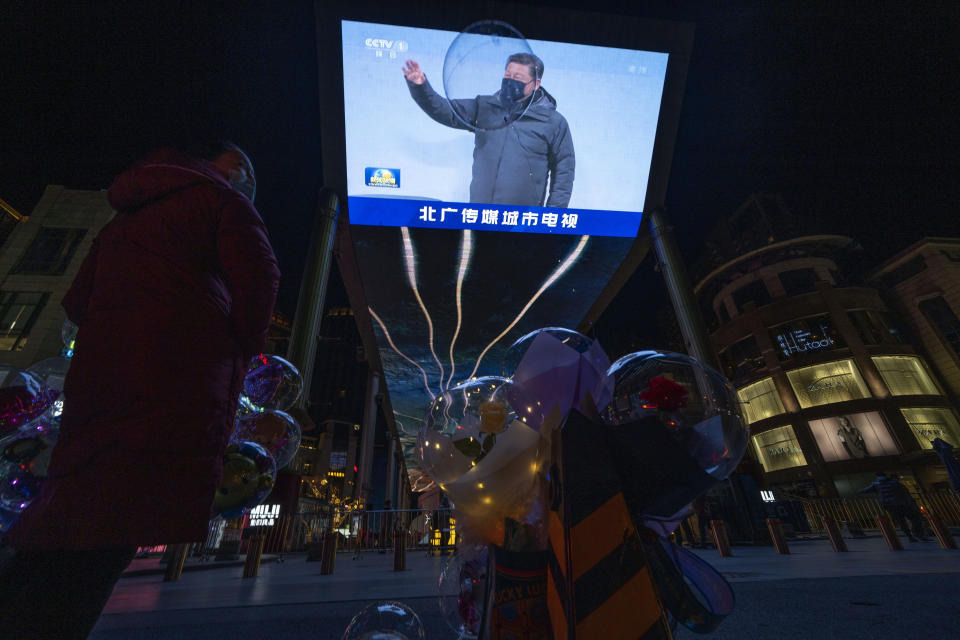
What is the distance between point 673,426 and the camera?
126 centimetres

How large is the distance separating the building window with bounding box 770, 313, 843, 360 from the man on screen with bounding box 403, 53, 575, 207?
90.0 ft

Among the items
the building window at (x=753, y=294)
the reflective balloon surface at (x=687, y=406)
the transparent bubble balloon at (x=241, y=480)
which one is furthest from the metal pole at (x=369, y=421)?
the building window at (x=753, y=294)

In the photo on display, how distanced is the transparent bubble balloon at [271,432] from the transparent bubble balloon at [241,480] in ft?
1.83

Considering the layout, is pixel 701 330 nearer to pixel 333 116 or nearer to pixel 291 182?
pixel 333 116

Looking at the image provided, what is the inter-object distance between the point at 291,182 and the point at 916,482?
1352 inches

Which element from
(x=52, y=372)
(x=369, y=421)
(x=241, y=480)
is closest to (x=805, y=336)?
(x=369, y=421)

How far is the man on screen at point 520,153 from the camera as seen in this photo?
7523 millimetres

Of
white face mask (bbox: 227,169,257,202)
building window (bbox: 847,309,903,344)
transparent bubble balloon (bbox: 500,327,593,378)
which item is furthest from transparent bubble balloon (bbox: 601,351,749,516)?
building window (bbox: 847,309,903,344)

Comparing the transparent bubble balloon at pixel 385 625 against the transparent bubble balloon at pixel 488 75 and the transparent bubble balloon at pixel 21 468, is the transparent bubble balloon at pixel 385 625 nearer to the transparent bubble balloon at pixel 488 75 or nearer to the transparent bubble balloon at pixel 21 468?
the transparent bubble balloon at pixel 21 468

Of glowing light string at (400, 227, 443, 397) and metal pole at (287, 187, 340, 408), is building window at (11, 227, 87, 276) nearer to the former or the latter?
metal pole at (287, 187, 340, 408)

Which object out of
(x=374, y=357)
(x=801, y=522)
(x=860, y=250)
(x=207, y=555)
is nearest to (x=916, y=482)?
(x=860, y=250)

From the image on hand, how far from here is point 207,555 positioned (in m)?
9.80

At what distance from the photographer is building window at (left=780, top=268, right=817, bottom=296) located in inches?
1083

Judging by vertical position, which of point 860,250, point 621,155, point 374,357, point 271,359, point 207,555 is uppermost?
point 860,250
